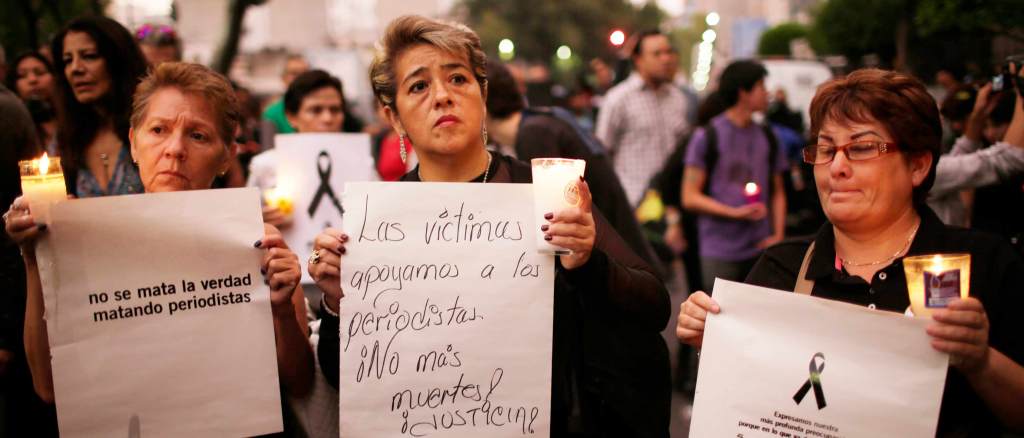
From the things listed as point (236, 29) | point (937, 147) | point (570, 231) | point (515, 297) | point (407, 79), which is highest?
point (236, 29)

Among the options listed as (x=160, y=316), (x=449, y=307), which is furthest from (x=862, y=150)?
(x=160, y=316)

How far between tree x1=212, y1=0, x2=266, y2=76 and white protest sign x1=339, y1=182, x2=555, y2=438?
537 inches

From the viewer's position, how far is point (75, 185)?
385 cm

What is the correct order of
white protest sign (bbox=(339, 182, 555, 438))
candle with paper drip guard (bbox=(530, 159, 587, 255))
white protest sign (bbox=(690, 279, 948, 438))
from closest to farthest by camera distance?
white protest sign (bbox=(690, 279, 948, 438)) < candle with paper drip guard (bbox=(530, 159, 587, 255)) < white protest sign (bbox=(339, 182, 555, 438))

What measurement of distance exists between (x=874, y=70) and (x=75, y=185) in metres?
3.15

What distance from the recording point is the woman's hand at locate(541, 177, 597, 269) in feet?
7.72

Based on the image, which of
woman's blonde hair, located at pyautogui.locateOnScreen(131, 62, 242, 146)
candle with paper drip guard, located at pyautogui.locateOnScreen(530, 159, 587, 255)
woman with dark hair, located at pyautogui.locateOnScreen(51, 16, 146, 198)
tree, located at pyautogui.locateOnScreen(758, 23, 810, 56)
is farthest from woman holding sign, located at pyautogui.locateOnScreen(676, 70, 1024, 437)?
tree, located at pyautogui.locateOnScreen(758, 23, 810, 56)

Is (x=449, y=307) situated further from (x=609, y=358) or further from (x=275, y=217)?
(x=275, y=217)

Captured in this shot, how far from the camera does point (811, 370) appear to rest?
7.50 feet

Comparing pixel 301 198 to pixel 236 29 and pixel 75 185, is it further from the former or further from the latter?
pixel 236 29

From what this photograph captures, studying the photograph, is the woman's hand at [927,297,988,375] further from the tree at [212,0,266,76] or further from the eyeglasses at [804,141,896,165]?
the tree at [212,0,266,76]

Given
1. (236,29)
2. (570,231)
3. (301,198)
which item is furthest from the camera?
(236,29)

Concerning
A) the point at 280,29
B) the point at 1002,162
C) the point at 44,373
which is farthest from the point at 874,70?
the point at 280,29

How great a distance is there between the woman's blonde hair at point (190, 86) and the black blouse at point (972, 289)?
6.20 ft
